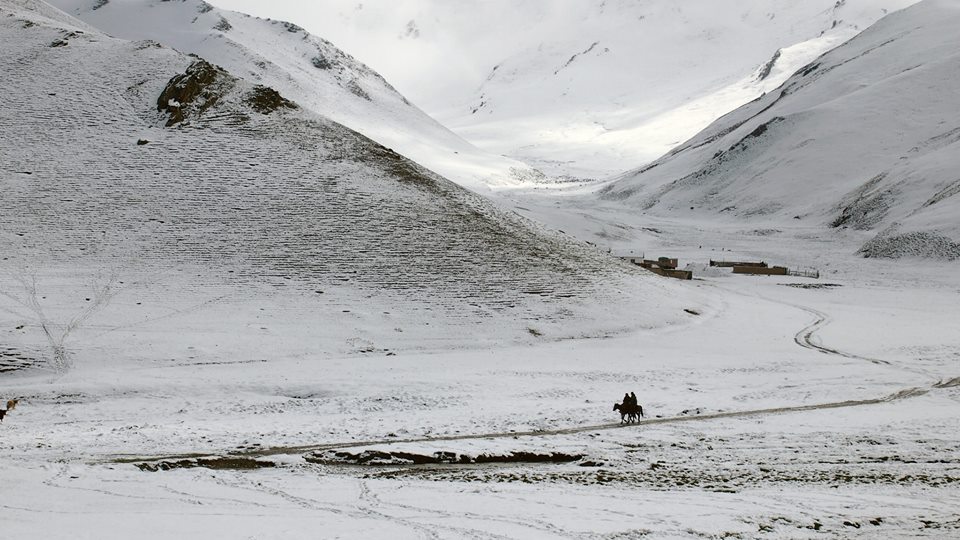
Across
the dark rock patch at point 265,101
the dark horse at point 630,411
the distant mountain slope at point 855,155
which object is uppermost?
the distant mountain slope at point 855,155

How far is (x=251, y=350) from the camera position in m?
34.7

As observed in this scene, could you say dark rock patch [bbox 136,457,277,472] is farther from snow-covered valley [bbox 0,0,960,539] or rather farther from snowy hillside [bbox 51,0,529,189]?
snowy hillside [bbox 51,0,529,189]

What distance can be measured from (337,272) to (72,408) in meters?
18.6

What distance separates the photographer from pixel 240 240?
45.9 metres

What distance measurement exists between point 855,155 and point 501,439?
425 ft

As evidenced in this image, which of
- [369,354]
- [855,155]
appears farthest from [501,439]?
[855,155]

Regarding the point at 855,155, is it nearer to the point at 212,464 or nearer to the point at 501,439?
the point at 501,439

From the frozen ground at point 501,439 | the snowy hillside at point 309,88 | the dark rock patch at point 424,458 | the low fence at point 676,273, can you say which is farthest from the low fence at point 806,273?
the snowy hillside at point 309,88

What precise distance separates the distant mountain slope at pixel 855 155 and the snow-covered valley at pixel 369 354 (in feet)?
62.3

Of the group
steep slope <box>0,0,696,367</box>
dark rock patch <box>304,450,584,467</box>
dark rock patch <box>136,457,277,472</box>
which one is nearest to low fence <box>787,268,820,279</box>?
steep slope <box>0,0,696,367</box>

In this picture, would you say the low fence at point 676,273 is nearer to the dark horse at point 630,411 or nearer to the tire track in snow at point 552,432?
the tire track in snow at point 552,432

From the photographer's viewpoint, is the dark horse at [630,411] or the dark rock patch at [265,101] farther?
the dark rock patch at [265,101]

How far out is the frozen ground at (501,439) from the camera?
1593cm

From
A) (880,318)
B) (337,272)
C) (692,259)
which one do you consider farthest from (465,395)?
(692,259)
